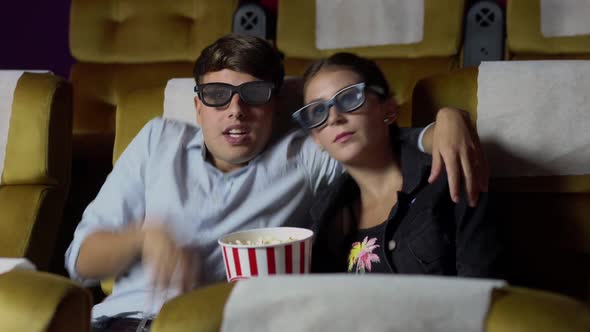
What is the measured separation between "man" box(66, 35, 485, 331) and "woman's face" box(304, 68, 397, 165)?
8cm

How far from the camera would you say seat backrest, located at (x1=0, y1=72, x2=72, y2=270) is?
161 centimetres

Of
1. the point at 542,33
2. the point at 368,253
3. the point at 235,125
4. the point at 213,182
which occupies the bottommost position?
the point at 368,253

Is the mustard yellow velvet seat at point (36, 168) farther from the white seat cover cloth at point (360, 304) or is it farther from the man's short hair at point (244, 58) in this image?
the white seat cover cloth at point (360, 304)

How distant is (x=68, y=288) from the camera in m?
0.79

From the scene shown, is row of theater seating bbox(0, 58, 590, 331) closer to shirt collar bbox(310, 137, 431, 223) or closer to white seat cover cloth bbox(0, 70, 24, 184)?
white seat cover cloth bbox(0, 70, 24, 184)

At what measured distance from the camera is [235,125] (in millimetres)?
1385

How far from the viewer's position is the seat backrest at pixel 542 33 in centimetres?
226

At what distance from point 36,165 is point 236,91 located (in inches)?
22.8

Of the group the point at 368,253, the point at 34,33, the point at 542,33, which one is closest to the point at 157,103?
the point at 368,253

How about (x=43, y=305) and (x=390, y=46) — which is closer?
(x=43, y=305)

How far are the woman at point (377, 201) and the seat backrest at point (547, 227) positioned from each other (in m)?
0.16

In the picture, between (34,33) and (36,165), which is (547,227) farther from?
(34,33)

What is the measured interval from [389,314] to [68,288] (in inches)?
14.8

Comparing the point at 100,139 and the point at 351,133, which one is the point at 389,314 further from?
the point at 100,139
